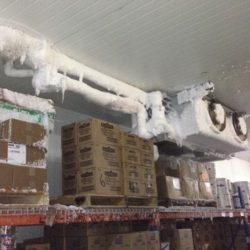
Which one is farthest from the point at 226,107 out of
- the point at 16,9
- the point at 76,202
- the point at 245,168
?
the point at 245,168

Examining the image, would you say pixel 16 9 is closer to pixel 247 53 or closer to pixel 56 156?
pixel 56 156

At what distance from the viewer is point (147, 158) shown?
10.9ft

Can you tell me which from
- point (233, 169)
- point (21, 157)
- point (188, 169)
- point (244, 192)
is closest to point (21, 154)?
point (21, 157)

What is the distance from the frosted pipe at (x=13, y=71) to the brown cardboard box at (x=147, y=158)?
3.95 ft

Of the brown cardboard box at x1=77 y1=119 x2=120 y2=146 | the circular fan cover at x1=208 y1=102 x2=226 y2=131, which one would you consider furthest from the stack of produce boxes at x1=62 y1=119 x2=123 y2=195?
the circular fan cover at x1=208 y1=102 x2=226 y2=131

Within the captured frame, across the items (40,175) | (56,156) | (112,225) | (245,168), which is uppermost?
(245,168)

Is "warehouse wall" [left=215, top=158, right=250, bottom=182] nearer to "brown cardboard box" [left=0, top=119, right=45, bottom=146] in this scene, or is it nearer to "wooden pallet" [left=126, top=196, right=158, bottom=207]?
"wooden pallet" [left=126, top=196, right=158, bottom=207]

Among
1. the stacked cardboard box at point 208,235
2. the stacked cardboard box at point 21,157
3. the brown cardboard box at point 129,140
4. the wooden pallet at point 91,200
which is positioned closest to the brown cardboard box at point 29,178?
the stacked cardboard box at point 21,157

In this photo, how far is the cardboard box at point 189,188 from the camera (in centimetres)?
392

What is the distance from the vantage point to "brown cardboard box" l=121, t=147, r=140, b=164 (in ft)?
9.87

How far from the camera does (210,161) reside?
5281 mm

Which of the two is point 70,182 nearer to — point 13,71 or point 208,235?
point 13,71

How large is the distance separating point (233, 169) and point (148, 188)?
5.49m

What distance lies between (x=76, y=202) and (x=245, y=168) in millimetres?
7104
